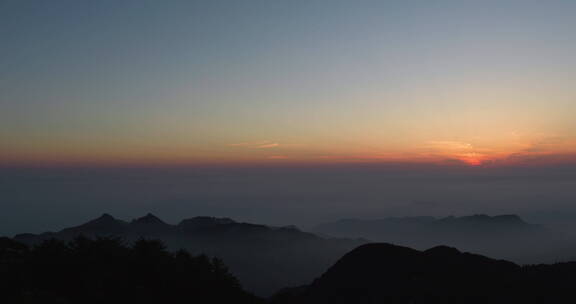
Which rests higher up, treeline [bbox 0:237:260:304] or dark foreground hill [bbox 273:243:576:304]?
treeline [bbox 0:237:260:304]

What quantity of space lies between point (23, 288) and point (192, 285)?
1303 cm

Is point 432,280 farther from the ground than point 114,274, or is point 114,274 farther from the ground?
point 114,274

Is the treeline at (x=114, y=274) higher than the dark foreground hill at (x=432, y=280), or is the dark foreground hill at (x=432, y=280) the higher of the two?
the treeline at (x=114, y=274)

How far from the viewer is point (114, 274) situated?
31469 mm

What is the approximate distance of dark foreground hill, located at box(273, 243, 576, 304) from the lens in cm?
4797

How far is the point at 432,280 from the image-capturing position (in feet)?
180

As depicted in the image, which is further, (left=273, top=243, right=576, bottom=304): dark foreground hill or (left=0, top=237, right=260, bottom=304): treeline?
(left=273, top=243, right=576, bottom=304): dark foreground hill

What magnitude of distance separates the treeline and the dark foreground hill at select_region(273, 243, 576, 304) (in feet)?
27.0

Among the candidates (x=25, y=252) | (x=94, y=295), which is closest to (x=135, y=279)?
(x=94, y=295)

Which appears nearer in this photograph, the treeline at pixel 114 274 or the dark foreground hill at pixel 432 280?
the treeline at pixel 114 274

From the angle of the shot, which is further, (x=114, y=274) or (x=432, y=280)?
(x=432, y=280)

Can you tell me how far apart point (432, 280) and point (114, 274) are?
1718 inches

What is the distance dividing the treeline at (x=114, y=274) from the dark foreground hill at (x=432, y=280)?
824 cm

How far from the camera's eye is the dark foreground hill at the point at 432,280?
157 ft
